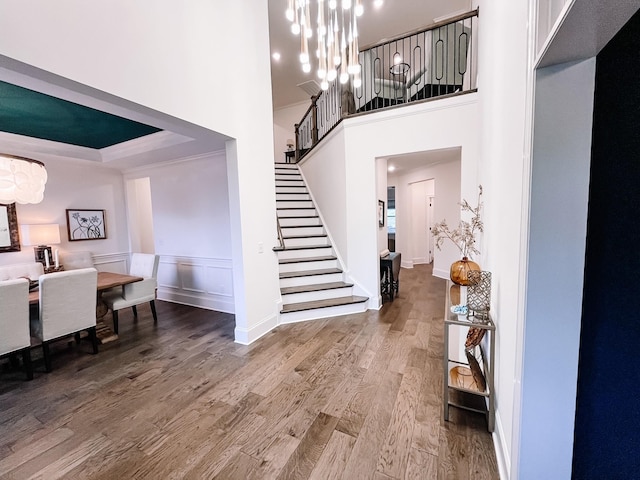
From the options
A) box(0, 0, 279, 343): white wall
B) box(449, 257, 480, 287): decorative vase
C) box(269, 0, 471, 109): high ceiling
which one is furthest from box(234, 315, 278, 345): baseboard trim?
box(269, 0, 471, 109): high ceiling

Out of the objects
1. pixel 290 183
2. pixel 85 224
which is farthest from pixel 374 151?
pixel 85 224

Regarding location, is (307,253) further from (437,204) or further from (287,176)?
(437,204)

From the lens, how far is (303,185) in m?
6.33

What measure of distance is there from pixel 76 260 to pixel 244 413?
4.57 meters

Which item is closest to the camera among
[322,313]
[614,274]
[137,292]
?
[614,274]

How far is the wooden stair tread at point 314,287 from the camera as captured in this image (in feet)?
13.6

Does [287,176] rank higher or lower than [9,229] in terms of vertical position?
higher

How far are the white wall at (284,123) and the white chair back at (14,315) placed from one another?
743cm

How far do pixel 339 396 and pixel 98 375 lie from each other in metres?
2.37

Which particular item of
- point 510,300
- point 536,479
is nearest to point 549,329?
point 510,300

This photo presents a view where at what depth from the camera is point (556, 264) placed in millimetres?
1056

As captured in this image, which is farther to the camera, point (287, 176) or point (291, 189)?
point (287, 176)

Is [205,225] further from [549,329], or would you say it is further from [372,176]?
[549,329]

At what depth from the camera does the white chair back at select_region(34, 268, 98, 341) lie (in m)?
2.64
